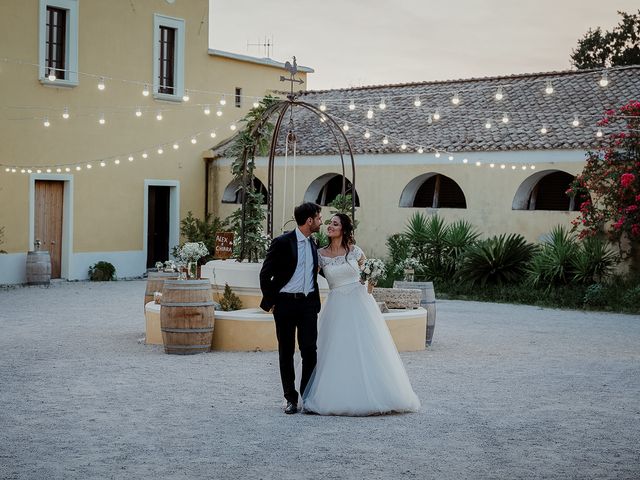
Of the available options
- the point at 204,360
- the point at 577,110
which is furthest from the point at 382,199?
the point at 204,360

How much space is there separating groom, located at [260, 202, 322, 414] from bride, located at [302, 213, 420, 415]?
190 mm

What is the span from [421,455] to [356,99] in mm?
20550

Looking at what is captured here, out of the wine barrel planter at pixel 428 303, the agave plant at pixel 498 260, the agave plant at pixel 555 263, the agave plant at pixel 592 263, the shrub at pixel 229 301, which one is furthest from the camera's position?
the agave plant at pixel 498 260

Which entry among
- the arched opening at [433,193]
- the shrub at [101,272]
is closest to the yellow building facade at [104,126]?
the shrub at [101,272]

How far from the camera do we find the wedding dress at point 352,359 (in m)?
8.57

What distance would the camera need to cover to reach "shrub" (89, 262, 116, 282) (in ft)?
76.9

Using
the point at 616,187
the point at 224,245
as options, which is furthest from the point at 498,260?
the point at 224,245

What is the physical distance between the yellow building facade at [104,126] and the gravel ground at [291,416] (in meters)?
8.87

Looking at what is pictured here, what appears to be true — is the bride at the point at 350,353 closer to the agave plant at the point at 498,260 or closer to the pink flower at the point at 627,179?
the pink flower at the point at 627,179

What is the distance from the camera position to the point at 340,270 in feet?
29.2

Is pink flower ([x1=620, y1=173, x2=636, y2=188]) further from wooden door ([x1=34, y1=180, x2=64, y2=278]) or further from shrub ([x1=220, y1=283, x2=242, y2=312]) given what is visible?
wooden door ([x1=34, y1=180, x2=64, y2=278])

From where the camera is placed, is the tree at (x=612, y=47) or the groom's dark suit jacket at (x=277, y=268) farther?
the tree at (x=612, y=47)

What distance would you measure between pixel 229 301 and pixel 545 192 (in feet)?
36.9

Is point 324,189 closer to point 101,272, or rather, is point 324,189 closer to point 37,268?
point 101,272
